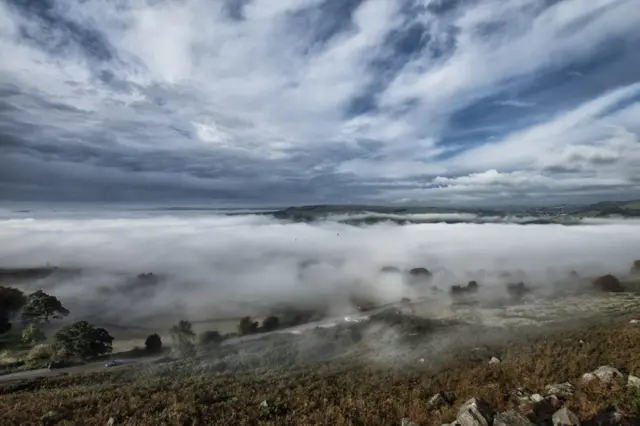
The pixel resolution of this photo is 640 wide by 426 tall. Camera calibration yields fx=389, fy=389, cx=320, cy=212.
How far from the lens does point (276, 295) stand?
7741 inches

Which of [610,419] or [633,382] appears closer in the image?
[610,419]

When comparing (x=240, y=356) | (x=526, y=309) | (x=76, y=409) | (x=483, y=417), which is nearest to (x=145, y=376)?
(x=240, y=356)

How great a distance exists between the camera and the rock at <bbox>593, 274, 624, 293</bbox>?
111350 mm

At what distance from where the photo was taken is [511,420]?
14.6 meters

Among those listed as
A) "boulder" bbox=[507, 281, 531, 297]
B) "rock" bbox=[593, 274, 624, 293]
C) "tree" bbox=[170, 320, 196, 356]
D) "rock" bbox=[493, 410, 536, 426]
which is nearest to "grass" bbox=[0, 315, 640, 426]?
"rock" bbox=[493, 410, 536, 426]

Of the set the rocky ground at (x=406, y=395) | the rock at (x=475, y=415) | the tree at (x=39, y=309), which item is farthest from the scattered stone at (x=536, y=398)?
the tree at (x=39, y=309)

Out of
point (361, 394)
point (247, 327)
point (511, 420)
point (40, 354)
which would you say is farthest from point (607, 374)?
point (247, 327)

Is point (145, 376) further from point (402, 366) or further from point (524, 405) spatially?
point (524, 405)

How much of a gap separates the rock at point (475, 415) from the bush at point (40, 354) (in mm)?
90497

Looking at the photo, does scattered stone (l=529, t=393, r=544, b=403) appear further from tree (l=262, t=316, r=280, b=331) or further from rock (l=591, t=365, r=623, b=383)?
tree (l=262, t=316, r=280, b=331)

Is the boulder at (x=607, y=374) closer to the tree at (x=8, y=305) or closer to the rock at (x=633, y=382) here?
the rock at (x=633, y=382)

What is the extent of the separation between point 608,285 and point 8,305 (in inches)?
7050

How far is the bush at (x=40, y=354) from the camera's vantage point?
79.2 meters

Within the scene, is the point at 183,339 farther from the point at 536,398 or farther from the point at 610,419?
the point at 610,419
